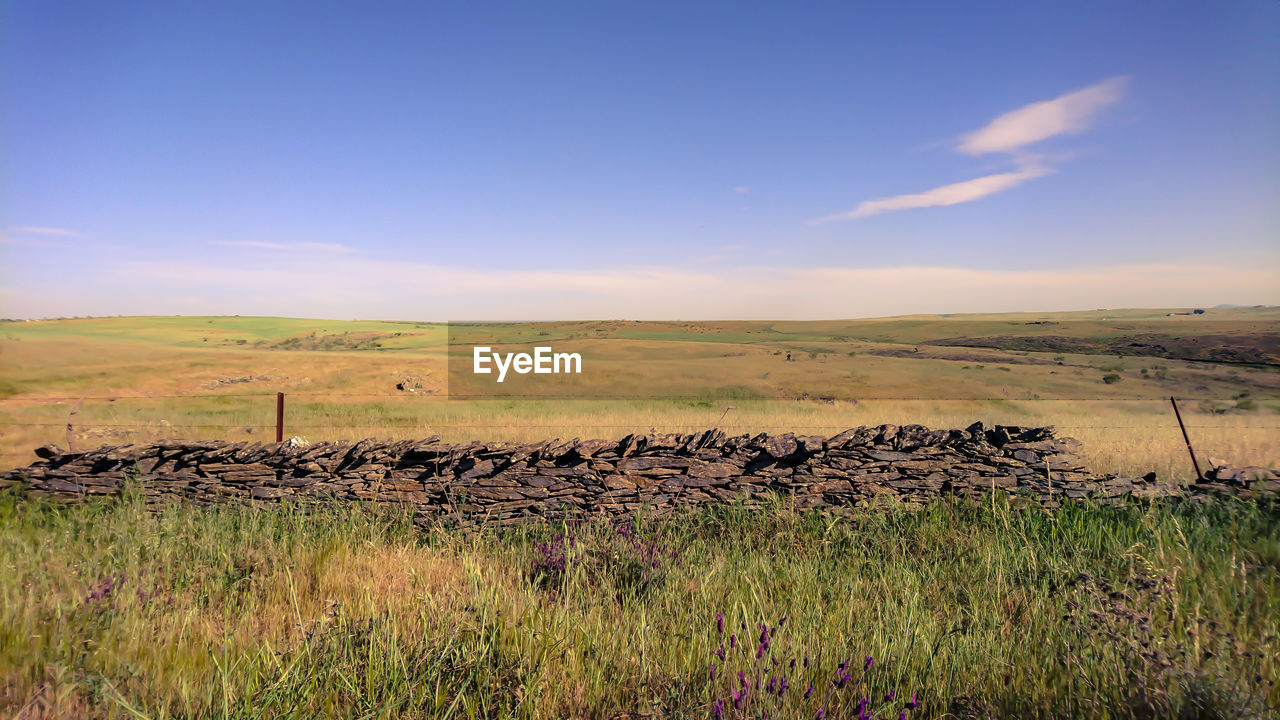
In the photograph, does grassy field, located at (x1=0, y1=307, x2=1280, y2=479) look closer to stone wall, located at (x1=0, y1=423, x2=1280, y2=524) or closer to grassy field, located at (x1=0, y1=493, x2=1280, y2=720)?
stone wall, located at (x1=0, y1=423, x2=1280, y2=524)

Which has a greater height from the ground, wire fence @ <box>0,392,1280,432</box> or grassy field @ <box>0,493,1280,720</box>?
grassy field @ <box>0,493,1280,720</box>

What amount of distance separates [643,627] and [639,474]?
397 cm

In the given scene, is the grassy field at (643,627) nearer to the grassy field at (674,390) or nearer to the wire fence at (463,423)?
the grassy field at (674,390)

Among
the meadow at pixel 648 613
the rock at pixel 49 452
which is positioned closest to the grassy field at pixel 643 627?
the meadow at pixel 648 613

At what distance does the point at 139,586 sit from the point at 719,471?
5.39 metres

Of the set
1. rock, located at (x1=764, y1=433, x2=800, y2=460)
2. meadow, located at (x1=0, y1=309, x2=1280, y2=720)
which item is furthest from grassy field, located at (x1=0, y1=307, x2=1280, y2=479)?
meadow, located at (x1=0, y1=309, x2=1280, y2=720)

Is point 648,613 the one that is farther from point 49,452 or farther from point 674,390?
point 674,390

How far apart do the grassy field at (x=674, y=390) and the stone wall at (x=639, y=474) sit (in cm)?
240

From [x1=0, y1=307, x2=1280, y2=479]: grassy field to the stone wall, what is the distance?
240 cm

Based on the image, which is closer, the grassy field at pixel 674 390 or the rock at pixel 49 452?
the rock at pixel 49 452

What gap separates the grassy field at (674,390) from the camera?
16.6 meters

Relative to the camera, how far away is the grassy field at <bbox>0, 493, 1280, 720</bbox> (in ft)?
9.05

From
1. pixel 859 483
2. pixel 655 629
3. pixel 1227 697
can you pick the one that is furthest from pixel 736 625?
pixel 859 483

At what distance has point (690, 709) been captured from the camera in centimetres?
260
